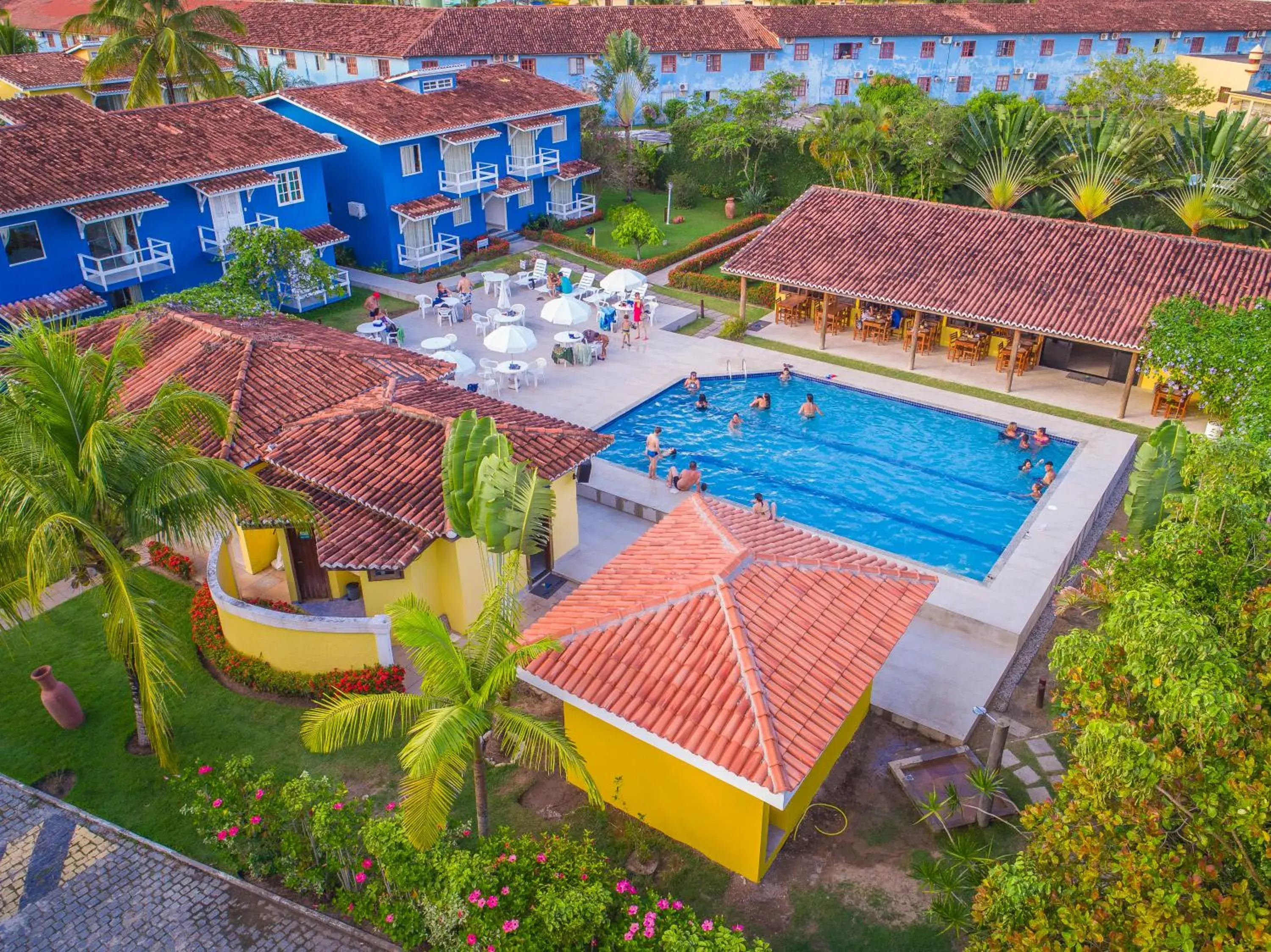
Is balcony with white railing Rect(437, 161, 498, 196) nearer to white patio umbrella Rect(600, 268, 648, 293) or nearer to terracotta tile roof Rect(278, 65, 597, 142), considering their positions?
terracotta tile roof Rect(278, 65, 597, 142)

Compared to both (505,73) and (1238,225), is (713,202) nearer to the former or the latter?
(505,73)

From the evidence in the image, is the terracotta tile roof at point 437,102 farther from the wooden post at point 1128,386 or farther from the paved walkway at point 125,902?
the paved walkway at point 125,902

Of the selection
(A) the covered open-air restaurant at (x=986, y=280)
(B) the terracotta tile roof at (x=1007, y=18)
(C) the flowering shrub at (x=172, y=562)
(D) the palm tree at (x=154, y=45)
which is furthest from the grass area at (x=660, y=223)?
(C) the flowering shrub at (x=172, y=562)

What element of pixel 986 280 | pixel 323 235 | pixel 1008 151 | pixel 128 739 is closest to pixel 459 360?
pixel 323 235

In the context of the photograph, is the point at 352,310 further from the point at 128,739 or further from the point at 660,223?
the point at 128,739

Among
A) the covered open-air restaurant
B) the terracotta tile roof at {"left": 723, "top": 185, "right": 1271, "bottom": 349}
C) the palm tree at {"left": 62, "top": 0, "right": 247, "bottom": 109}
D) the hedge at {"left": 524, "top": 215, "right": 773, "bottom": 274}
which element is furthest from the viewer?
the hedge at {"left": 524, "top": 215, "right": 773, "bottom": 274}

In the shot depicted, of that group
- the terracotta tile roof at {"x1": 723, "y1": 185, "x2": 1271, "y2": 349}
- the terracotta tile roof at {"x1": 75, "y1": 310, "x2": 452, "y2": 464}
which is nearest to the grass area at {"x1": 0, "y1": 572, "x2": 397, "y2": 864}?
the terracotta tile roof at {"x1": 75, "y1": 310, "x2": 452, "y2": 464}

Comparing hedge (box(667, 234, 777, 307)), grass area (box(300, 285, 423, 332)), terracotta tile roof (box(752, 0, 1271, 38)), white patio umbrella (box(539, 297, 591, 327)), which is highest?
terracotta tile roof (box(752, 0, 1271, 38))
